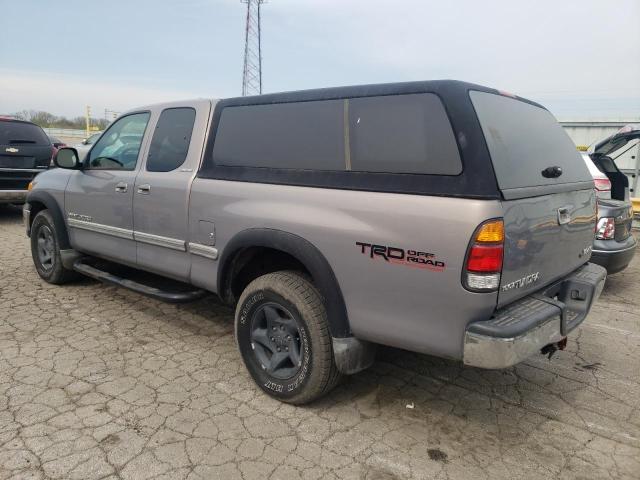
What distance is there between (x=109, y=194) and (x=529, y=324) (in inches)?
137

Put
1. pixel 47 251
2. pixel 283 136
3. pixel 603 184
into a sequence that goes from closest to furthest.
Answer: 1. pixel 283 136
2. pixel 47 251
3. pixel 603 184

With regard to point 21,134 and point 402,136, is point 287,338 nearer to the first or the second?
point 402,136

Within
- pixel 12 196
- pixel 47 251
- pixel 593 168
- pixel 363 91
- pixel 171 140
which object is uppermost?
pixel 363 91

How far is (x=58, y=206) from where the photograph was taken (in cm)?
488

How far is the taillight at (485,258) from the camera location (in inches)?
85.6

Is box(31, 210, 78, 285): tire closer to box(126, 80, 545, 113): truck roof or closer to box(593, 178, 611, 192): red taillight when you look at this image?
box(126, 80, 545, 113): truck roof

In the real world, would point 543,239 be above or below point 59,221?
above

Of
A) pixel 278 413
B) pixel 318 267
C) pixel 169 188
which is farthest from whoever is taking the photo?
pixel 169 188

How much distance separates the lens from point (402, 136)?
8.24 feet

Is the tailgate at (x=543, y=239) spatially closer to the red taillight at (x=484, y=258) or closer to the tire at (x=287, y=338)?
the red taillight at (x=484, y=258)

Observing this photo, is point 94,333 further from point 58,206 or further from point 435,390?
point 435,390

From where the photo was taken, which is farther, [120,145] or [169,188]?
[120,145]

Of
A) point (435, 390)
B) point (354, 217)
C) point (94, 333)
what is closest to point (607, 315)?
point (435, 390)

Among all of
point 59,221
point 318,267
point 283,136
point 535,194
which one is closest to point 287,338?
point 318,267
